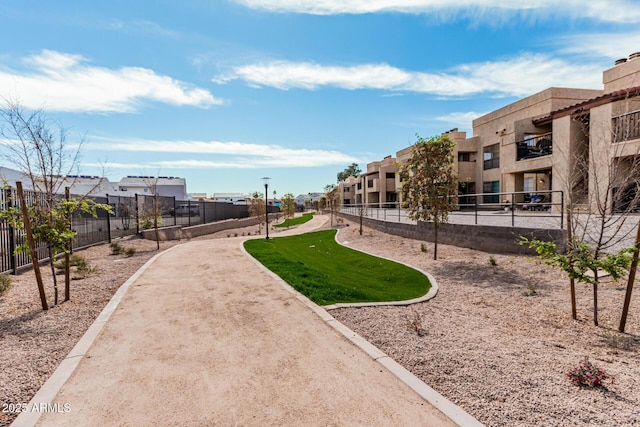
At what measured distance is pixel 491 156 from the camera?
31.5 meters

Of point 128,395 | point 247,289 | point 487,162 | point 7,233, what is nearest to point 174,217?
point 7,233

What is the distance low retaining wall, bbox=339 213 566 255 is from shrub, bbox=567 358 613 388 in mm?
6557

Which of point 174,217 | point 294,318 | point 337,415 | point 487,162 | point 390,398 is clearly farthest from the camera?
point 487,162

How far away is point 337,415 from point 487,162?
33.6m

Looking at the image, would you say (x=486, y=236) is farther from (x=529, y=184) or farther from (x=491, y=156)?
(x=491, y=156)

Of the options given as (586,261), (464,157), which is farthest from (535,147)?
(586,261)

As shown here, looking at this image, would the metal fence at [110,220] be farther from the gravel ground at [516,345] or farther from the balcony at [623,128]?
the balcony at [623,128]

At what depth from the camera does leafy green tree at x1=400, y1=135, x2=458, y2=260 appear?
1309 centimetres

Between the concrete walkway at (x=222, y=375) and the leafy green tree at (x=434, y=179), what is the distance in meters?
8.32

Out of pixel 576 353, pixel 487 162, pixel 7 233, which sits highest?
pixel 487 162

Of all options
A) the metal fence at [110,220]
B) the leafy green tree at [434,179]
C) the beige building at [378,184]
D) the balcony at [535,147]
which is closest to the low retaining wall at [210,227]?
the metal fence at [110,220]

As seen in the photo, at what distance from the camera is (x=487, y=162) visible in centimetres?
3197

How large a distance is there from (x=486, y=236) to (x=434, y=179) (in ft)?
9.81

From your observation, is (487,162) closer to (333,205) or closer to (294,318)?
(333,205)
